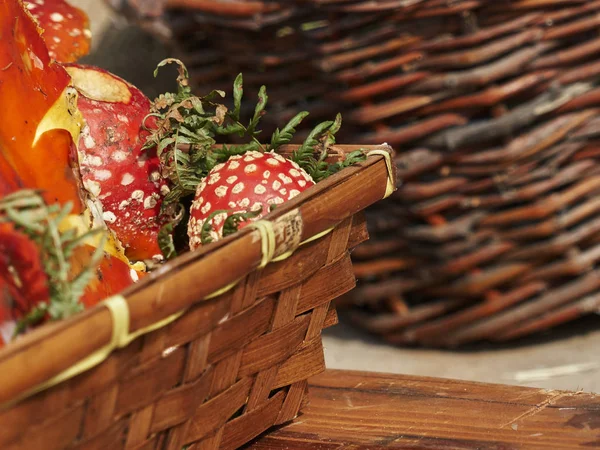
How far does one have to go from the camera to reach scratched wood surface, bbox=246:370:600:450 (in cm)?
92

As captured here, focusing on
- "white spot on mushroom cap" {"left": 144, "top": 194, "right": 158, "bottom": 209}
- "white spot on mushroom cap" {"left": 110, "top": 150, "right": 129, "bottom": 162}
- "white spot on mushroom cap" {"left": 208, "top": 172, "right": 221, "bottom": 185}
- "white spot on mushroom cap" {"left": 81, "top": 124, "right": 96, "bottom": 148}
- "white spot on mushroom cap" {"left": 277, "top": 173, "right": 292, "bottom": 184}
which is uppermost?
"white spot on mushroom cap" {"left": 81, "top": 124, "right": 96, "bottom": 148}

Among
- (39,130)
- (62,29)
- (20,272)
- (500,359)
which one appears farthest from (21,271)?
(500,359)

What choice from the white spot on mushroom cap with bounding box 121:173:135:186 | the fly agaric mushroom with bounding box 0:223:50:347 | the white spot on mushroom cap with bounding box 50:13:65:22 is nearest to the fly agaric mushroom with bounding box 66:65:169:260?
the white spot on mushroom cap with bounding box 121:173:135:186

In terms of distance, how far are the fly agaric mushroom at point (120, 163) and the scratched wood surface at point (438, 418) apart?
11.4 inches

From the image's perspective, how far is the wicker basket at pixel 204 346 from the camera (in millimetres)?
572

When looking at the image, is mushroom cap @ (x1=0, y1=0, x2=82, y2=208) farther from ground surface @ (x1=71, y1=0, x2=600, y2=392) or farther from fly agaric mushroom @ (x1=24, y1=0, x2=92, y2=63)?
ground surface @ (x1=71, y1=0, x2=600, y2=392)

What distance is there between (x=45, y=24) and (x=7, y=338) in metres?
0.74

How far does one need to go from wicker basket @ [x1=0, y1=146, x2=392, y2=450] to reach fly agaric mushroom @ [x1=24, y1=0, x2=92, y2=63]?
562mm

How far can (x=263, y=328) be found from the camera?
836 millimetres

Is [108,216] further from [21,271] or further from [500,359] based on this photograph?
[500,359]

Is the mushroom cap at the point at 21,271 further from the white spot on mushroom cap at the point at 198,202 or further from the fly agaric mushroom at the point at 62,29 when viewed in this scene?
the fly agaric mushroom at the point at 62,29

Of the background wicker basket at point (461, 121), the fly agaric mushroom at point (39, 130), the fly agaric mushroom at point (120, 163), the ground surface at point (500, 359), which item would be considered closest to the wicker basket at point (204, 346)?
the fly agaric mushroom at point (39, 130)

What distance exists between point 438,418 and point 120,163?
0.48 meters

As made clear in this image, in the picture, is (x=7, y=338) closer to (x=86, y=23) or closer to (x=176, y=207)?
(x=176, y=207)
